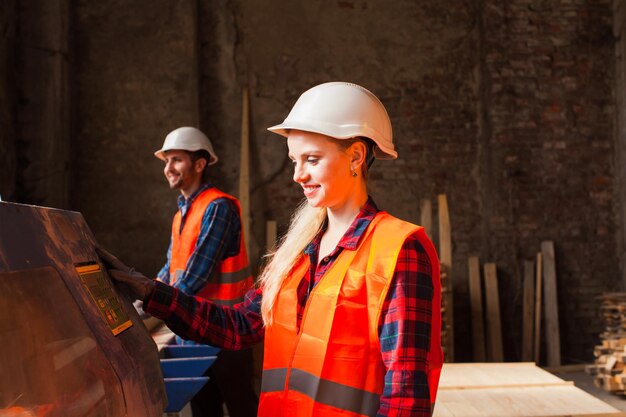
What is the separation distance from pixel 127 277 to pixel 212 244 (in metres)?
1.69

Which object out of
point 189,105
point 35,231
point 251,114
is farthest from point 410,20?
point 35,231

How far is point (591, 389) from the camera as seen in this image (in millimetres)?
5770

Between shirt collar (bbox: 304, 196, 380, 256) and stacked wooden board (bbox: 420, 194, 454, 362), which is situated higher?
shirt collar (bbox: 304, 196, 380, 256)

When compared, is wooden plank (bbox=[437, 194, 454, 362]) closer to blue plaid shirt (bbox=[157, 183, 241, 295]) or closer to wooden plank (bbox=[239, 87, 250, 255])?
wooden plank (bbox=[239, 87, 250, 255])

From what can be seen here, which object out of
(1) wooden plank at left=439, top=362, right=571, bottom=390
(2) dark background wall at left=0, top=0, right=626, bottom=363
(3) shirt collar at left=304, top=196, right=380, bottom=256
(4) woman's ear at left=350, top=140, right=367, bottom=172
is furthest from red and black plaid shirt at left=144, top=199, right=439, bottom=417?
(2) dark background wall at left=0, top=0, right=626, bottom=363

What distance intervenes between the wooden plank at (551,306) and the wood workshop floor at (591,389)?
0.23 metres

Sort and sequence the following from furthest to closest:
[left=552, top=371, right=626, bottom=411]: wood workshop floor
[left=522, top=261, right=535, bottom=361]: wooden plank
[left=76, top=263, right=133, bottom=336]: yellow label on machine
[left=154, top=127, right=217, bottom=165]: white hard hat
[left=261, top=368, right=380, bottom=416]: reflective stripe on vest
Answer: [left=522, top=261, right=535, bottom=361]: wooden plank
[left=552, top=371, right=626, bottom=411]: wood workshop floor
[left=154, top=127, right=217, bottom=165]: white hard hat
[left=261, top=368, right=380, bottom=416]: reflective stripe on vest
[left=76, top=263, right=133, bottom=336]: yellow label on machine

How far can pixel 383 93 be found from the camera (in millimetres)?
6805

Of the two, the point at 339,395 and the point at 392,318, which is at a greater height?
the point at 392,318

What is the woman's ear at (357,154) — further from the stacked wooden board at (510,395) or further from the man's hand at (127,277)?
the stacked wooden board at (510,395)

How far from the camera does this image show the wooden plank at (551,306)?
21.6 feet

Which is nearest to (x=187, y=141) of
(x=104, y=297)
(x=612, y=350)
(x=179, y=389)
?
(x=179, y=389)

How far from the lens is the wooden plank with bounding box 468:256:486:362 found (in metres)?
6.58

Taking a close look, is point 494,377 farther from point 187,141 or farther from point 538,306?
point 538,306
